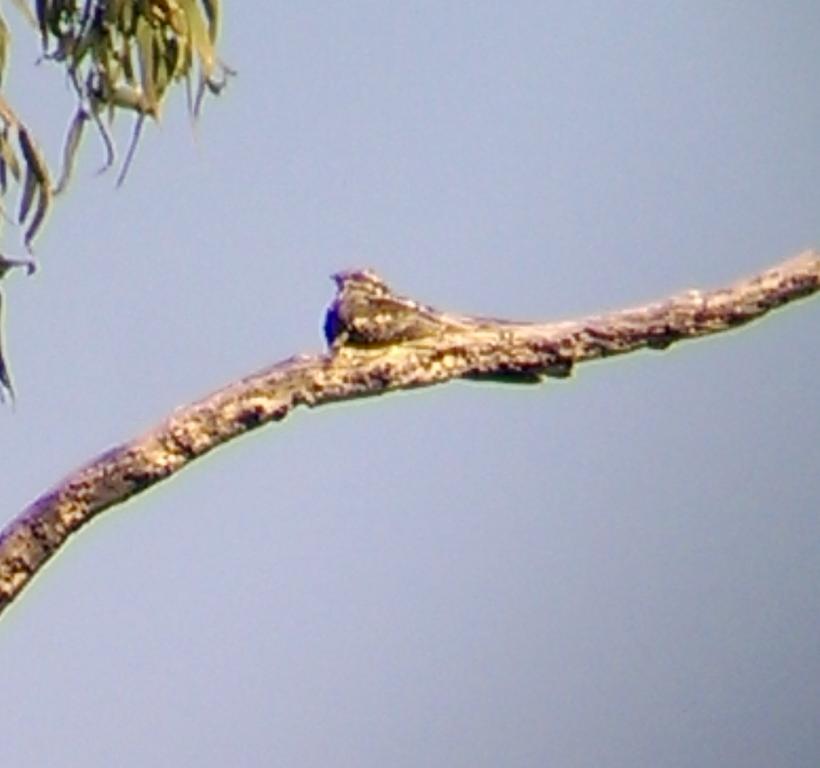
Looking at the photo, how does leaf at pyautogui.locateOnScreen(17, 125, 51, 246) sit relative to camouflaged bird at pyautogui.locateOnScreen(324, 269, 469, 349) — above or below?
above

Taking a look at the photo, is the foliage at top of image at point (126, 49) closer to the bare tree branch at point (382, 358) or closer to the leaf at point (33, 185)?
the leaf at point (33, 185)

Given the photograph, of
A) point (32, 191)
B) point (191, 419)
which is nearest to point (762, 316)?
point (191, 419)

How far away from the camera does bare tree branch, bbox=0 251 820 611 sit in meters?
1.03

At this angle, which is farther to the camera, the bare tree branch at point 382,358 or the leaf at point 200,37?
the leaf at point 200,37

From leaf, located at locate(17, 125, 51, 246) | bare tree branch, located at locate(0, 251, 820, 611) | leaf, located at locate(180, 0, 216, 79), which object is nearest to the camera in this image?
bare tree branch, located at locate(0, 251, 820, 611)

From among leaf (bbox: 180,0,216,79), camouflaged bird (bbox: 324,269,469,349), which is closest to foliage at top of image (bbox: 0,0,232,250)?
leaf (bbox: 180,0,216,79)

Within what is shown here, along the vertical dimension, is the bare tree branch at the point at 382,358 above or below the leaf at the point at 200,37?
below

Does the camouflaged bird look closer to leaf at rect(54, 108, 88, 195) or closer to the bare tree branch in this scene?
the bare tree branch

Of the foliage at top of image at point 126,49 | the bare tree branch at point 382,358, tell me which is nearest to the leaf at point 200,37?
the foliage at top of image at point 126,49

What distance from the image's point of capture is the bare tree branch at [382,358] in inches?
40.6

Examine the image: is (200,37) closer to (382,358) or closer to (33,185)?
(33,185)

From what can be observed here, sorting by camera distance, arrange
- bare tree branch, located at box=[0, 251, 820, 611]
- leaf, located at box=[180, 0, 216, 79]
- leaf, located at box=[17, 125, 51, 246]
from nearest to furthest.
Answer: bare tree branch, located at box=[0, 251, 820, 611] < leaf, located at box=[17, 125, 51, 246] < leaf, located at box=[180, 0, 216, 79]

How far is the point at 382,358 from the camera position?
109cm

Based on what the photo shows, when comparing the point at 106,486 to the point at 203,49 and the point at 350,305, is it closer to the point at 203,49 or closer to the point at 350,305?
the point at 350,305
